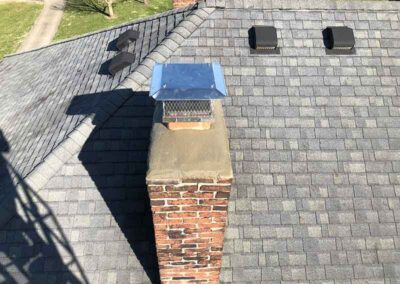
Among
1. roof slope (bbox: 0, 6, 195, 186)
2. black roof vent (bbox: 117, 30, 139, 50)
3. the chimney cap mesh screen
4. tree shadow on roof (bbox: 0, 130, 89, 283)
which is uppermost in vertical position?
the chimney cap mesh screen

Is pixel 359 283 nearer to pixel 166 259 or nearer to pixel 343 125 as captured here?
pixel 343 125

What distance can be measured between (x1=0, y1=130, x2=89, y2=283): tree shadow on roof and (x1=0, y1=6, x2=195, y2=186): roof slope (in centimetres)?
69

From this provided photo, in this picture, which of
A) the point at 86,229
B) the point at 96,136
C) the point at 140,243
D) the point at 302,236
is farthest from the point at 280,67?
the point at 86,229

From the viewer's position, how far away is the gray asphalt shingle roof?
6363mm

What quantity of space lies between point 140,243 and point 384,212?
4.77 m

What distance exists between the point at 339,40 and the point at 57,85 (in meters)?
7.38

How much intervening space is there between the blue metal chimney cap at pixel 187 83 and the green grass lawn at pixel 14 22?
24.2m

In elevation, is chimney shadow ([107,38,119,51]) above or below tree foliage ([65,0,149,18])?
above

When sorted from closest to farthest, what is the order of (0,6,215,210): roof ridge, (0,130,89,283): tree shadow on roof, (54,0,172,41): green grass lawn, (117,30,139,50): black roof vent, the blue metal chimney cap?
1. the blue metal chimney cap
2. (0,130,89,283): tree shadow on roof
3. (0,6,215,210): roof ridge
4. (117,30,139,50): black roof vent
5. (54,0,172,41): green grass lawn

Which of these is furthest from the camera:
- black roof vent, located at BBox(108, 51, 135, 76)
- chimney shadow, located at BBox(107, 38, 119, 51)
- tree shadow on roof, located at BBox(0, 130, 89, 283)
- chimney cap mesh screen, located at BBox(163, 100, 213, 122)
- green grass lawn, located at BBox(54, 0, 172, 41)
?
green grass lawn, located at BBox(54, 0, 172, 41)

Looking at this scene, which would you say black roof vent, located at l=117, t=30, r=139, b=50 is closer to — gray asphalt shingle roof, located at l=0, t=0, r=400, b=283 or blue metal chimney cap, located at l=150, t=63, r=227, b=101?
gray asphalt shingle roof, located at l=0, t=0, r=400, b=283

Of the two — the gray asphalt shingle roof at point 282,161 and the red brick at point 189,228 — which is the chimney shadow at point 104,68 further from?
the red brick at point 189,228

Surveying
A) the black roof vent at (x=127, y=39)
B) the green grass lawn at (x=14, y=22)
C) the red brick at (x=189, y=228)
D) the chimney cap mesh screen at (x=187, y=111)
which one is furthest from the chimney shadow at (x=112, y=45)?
the green grass lawn at (x=14, y=22)

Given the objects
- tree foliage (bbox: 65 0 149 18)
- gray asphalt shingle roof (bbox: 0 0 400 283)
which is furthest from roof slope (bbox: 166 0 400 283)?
tree foliage (bbox: 65 0 149 18)
